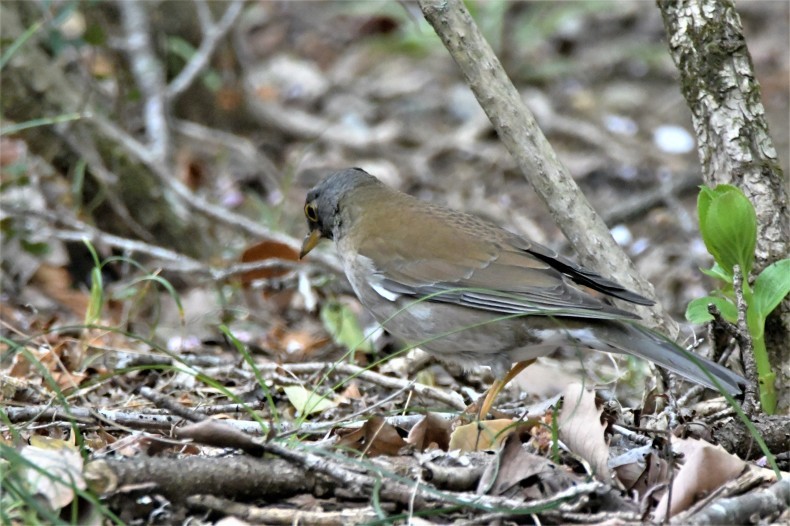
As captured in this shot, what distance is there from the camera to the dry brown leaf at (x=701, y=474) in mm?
3312

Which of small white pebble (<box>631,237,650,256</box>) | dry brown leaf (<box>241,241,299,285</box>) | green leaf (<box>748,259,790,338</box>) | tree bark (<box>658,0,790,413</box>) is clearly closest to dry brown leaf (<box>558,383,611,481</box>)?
green leaf (<box>748,259,790,338</box>)

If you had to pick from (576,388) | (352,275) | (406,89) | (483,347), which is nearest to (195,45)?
(406,89)

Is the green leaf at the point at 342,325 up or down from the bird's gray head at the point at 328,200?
down

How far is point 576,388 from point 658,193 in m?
4.64


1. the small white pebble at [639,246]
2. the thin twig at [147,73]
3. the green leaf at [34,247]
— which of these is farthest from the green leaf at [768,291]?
the thin twig at [147,73]

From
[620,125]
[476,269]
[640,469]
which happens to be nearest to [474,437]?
[640,469]

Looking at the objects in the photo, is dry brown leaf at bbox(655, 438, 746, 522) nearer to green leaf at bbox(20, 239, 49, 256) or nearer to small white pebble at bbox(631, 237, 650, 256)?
green leaf at bbox(20, 239, 49, 256)

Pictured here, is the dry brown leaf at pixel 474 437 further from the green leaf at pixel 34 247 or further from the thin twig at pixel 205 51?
the thin twig at pixel 205 51

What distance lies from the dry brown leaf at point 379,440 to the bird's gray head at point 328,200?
199 centimetres

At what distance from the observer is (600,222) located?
177 inches

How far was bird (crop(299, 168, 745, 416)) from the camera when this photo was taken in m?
4.26

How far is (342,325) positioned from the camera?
20.4ft

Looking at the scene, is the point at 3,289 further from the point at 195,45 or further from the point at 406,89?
the point at 406,89

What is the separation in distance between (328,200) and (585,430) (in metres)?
2.42
